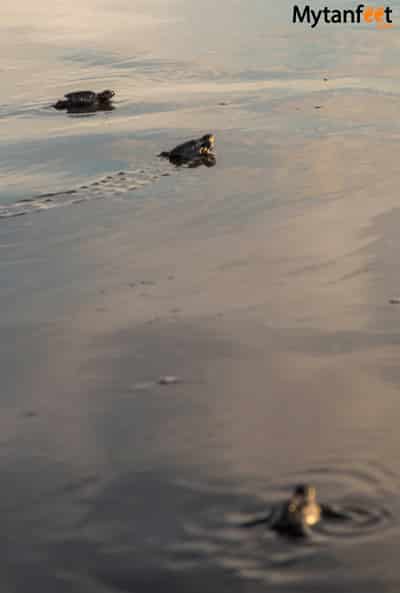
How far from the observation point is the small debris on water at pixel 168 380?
629 cm

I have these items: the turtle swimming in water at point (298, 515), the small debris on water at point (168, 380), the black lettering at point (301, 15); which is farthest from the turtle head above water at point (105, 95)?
the turtle swimming in water at point (298, 515)

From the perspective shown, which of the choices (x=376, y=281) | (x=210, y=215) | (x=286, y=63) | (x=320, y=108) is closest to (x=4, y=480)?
(x=376, y=281)

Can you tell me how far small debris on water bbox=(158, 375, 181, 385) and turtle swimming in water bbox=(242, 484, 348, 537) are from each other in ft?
5.75

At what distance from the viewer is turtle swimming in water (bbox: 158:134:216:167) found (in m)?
12.8

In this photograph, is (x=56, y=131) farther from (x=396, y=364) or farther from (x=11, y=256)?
(x=396, y=364)

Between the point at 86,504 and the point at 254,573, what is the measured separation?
1.11 metres

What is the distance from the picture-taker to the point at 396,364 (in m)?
6.43

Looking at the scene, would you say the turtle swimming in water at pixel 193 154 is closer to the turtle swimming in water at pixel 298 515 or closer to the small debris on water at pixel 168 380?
the small debris on water at pixel 168 380

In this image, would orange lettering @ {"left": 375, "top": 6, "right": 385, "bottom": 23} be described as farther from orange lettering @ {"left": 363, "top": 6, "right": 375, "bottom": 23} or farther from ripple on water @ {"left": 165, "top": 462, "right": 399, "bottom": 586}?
ripple on water @ {"left": 165, "top": 462, "right": 399, "bottom": 586}

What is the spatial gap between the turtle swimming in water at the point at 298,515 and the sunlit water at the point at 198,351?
3.4 inches

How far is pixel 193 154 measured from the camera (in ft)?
42.0

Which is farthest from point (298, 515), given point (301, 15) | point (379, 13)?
point (301, 15)

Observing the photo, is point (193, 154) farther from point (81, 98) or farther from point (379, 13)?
point (379, 13)

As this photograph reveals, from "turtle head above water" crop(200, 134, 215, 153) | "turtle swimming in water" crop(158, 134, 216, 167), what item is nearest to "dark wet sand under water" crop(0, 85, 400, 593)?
"turtle swimming in water" crop(158, 134, 216, 167)
